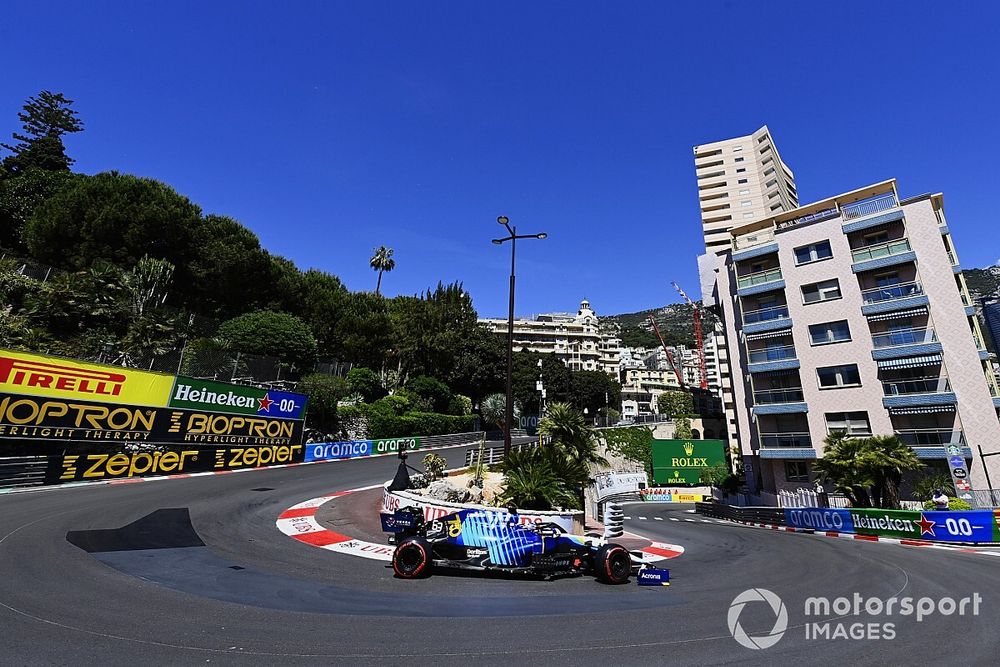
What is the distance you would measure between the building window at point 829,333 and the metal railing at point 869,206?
8.37 metres

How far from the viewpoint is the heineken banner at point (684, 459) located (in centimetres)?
3916

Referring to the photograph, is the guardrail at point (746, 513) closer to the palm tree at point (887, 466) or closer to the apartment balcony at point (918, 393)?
the palm tree at point (887, 466)

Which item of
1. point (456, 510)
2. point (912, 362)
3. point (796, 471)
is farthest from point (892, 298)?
point (456, 510)

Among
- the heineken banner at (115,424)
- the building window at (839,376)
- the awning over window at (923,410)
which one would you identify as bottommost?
the heineken banner at (115,424)

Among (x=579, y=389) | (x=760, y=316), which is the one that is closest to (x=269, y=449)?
(x=760, y=316)

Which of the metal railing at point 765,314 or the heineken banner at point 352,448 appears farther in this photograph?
the metal railing at point 765,314

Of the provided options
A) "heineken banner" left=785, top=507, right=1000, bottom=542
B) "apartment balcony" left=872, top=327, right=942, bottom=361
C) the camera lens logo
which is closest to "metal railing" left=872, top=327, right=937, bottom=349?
"apartment balcony" left=872, top=327, right=942, bottom=361

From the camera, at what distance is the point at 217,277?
45.9 m

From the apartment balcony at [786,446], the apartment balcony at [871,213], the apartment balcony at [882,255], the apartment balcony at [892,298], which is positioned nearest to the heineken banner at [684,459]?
the apartment balcony at [786,446]

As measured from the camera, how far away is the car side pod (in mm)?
8367

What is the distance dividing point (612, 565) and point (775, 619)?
107 inches

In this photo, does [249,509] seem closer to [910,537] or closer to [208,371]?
[208,371]

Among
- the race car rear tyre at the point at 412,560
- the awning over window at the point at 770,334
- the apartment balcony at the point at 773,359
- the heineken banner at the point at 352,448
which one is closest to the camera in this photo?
the race car rear tyre at the point at 412,560

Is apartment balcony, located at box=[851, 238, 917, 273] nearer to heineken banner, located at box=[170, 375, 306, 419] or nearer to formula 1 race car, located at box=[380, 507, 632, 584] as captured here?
formula 1 race car, located at box=[380, 507, 632, 584]
